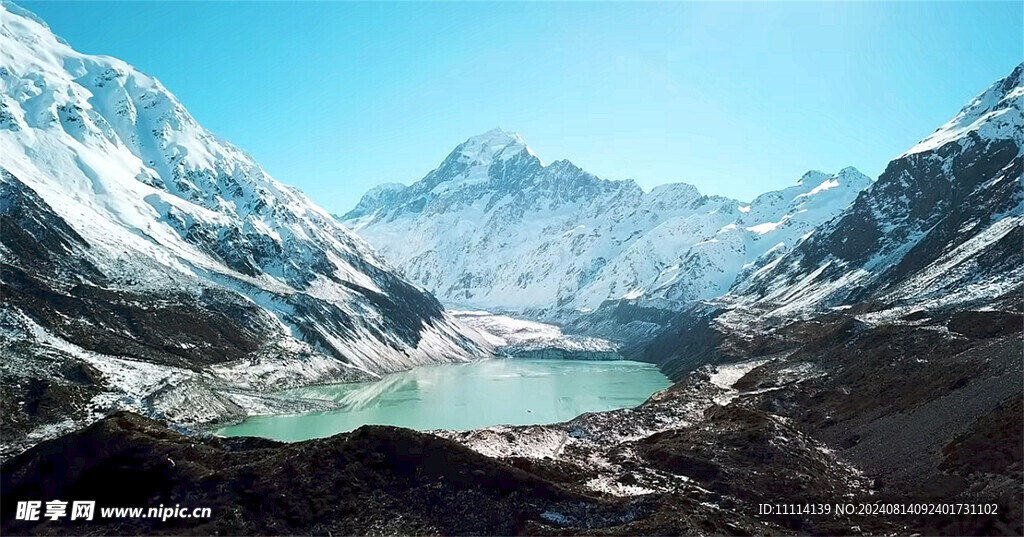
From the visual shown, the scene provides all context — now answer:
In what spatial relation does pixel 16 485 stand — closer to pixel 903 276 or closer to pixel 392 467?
pixel 392 467

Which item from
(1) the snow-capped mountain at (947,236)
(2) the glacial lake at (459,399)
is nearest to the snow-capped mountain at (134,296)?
(2) the glacial lake at (459,399)

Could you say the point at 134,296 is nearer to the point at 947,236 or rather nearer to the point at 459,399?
the point at 459,399

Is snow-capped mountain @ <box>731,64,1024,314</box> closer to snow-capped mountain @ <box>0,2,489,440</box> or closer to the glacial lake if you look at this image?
the glacial lake

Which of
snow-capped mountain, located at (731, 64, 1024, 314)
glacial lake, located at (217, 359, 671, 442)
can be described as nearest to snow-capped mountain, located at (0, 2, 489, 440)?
glacial lake, located at (217, 359, 671, 442)

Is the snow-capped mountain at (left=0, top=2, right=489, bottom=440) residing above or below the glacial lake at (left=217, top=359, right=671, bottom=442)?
above

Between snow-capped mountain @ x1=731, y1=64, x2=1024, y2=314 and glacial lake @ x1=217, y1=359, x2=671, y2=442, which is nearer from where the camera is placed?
glacial lake @ x1=217, y1=359, x2=671, y2=442

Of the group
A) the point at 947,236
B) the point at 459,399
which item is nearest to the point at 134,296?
the point at 459,399
